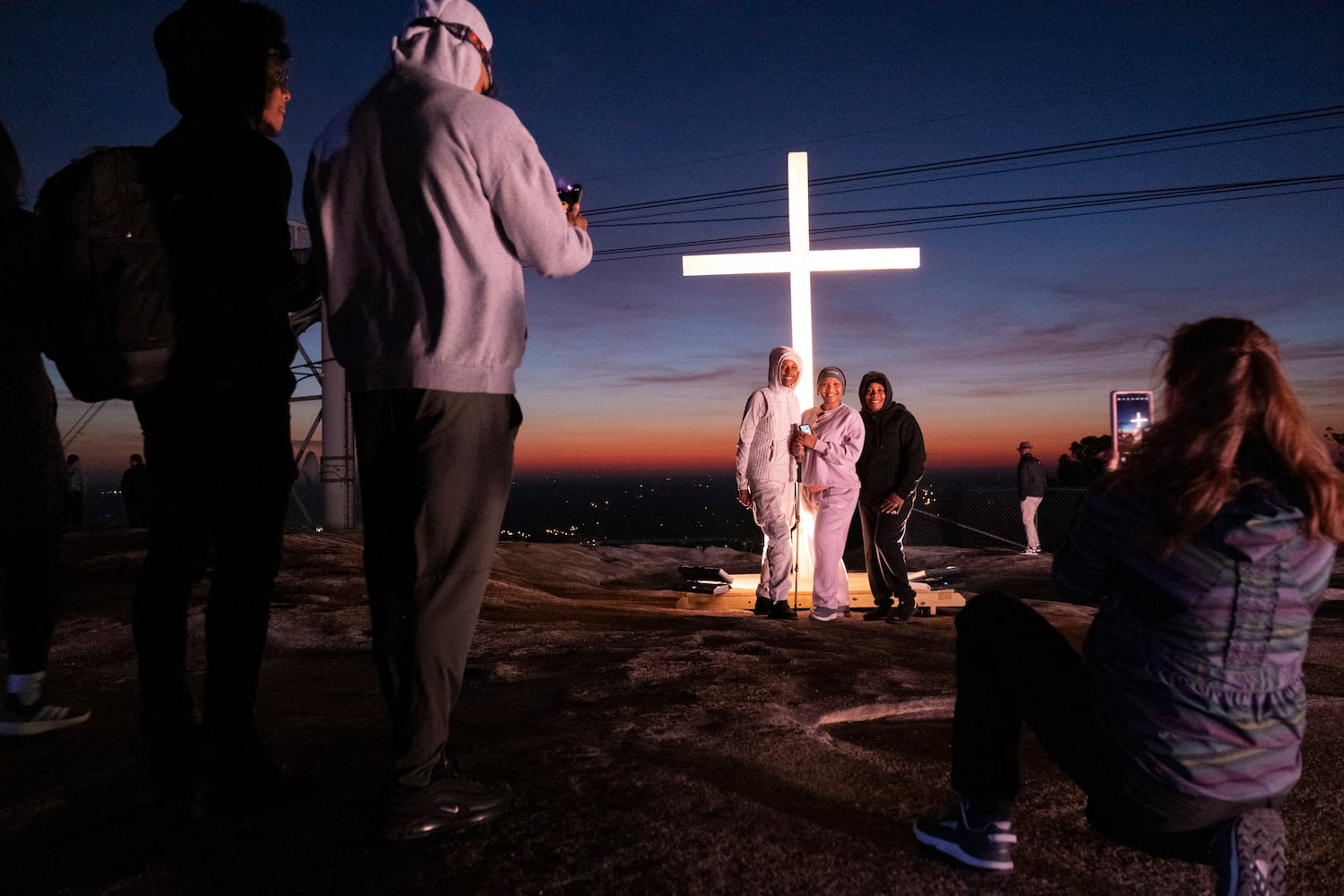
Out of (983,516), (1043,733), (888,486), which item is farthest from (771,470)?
(983,516)

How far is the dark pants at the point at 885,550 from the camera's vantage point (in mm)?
6918

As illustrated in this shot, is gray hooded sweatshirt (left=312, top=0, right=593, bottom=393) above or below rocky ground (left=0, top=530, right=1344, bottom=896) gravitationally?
above

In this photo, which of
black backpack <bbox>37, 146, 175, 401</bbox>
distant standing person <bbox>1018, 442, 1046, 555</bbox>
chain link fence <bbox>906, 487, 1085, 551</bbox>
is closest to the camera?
black backpack <bbox>37, 146, 175, 401</bbox>

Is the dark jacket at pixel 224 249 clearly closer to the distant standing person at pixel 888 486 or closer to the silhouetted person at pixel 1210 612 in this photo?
the silhouetted person at pixel 1210 612

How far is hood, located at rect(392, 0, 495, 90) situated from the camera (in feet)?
6.45

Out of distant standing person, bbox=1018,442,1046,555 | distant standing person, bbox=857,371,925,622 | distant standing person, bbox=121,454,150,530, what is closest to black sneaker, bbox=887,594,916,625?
distant standing person, bbox=857,371,925,622

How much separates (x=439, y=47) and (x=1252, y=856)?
238 cm

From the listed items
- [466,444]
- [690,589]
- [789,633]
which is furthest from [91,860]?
[690,589]

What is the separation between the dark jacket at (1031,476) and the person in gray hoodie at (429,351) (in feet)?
47.3

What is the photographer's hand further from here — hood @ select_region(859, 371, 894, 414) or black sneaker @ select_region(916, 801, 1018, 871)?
hood @ select_region(859, 371, 894, 414)

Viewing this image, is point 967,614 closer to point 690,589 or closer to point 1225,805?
point 1225,805

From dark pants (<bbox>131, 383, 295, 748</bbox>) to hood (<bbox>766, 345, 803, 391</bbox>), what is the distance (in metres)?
5.48

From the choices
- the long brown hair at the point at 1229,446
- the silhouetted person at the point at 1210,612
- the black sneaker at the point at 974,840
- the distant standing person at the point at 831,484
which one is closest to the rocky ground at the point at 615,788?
the black sneaker at the point at 974,840

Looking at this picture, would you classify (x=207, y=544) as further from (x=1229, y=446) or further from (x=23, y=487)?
(x=1229, y=446)
